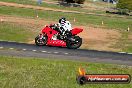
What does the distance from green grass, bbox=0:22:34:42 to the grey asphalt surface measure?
8361 millimetres

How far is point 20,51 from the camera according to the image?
2680 centimetres

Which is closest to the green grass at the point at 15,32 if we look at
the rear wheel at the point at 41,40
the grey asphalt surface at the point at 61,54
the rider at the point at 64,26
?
the rear wheel at the point at 41,40

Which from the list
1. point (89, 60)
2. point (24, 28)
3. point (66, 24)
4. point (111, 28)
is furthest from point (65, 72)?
point (111, 28)

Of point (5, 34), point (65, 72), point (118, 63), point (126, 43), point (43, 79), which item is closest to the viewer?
point (43, 79)

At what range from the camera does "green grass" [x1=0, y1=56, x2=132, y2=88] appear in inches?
680

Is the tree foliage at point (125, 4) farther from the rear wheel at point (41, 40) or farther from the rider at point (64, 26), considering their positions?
the rear wheel at point (41, 40)

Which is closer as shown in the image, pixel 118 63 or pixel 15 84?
pixel 15 84

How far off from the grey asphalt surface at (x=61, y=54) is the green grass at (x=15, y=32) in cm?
836

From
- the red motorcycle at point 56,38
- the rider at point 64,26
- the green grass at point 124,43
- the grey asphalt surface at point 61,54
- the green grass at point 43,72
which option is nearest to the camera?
the green grass at point 43,72

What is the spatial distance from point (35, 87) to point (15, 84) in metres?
1.00

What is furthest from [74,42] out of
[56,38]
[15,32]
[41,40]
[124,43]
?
[15,32]

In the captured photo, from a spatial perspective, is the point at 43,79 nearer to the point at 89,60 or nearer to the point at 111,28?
the point at 89,60

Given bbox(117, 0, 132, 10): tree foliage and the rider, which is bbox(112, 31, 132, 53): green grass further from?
bbox(117, 0, 132, 10): tree foliage

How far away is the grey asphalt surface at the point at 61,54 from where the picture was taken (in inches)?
1029
